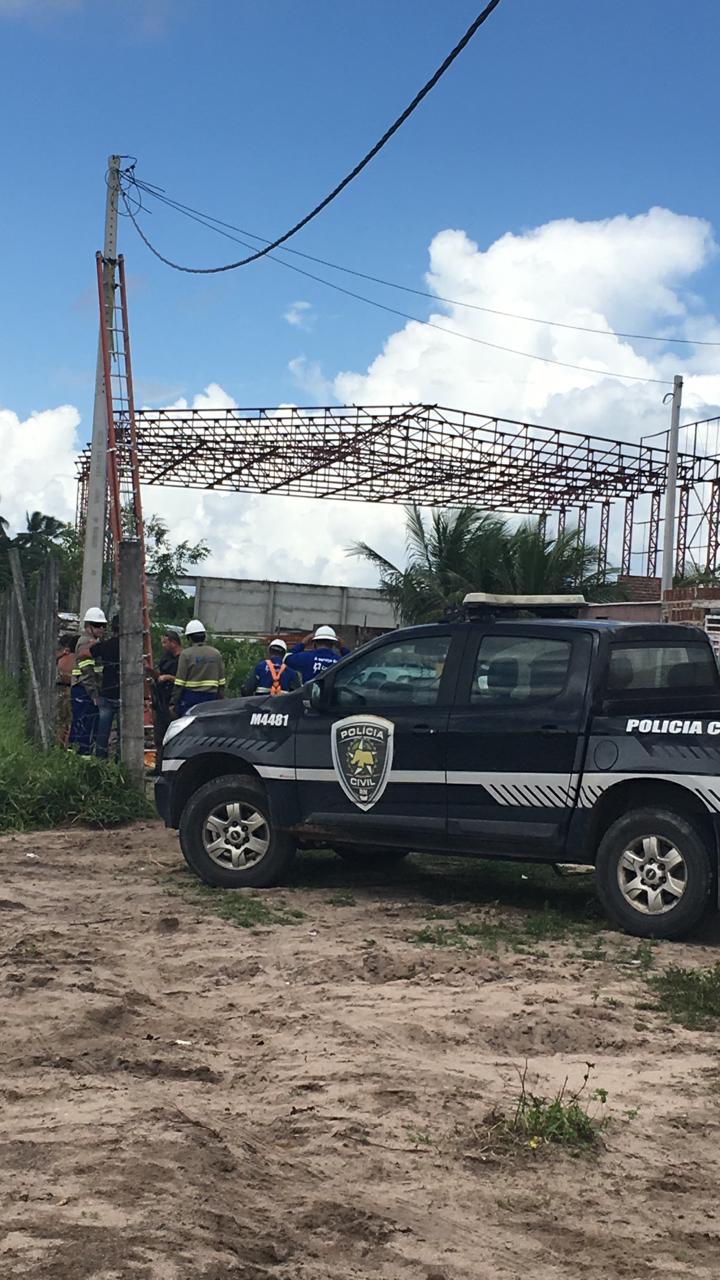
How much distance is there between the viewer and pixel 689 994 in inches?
228

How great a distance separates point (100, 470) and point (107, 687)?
229 inches

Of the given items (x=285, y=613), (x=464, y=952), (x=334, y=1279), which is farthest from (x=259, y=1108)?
(x=285, y=613)

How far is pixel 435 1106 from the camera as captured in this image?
4348 millimetres

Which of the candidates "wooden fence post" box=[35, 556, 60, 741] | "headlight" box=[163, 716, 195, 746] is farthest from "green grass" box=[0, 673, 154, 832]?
"headlight" box=[163, 716, 195, 746]

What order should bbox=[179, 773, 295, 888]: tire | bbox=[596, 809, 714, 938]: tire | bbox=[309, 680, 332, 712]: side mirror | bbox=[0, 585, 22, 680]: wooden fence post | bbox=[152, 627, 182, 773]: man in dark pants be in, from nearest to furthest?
bbox=[596, 809, 714, 938]: tire
bbox=[309, 680, 332, 712]: side mirror
bbox=[179, 773, 295, 888]: tire
bbox=[152, 627, 182, 773]: man in dark pants
bbox=[0, 585, 22, 680]: wooden fence post

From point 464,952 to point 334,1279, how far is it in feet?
11.3

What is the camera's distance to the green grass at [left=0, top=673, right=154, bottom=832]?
34.9 feet

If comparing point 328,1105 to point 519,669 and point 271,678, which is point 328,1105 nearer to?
point 519,669

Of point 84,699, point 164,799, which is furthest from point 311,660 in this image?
point 164,799

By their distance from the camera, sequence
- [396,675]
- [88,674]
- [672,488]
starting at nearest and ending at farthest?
[396,675] < [88,674] < [672,488]

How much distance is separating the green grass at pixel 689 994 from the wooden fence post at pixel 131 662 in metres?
6.21

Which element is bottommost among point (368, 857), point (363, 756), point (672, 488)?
point (368, 857)

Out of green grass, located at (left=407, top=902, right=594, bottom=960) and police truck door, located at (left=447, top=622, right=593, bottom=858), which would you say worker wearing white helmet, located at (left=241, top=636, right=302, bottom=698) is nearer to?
police truck door, located at (left=447, top=622, right=593, bottom=858)

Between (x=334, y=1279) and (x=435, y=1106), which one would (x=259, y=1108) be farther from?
(x=334, y=1279)
